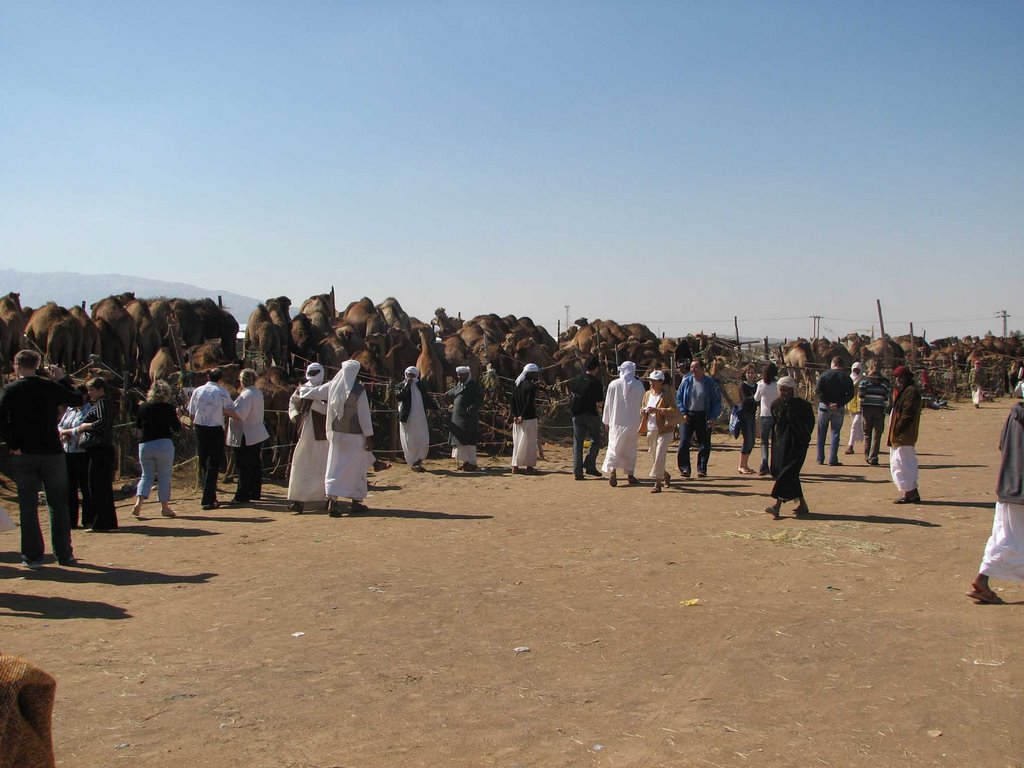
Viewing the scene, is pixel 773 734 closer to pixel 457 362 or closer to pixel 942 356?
pixel 457 362

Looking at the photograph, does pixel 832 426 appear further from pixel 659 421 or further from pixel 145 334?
pixel 145 334

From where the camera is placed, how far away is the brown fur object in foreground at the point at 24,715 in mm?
2748

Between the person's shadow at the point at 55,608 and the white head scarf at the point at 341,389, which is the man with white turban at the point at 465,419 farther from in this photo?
the person's shadow at the point at 55,608

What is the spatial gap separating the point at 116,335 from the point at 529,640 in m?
15.4

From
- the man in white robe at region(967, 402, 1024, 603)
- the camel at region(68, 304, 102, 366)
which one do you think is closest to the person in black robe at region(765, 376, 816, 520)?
the man in white robe at region(967, 402, 1024, 603)

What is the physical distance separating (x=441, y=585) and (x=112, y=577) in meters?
2.76

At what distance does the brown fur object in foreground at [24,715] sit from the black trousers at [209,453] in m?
8.57

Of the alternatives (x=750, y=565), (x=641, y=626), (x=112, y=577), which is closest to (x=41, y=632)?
(x=112, y=577)

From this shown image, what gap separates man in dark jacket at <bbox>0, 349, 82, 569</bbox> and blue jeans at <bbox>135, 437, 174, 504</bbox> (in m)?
2.23

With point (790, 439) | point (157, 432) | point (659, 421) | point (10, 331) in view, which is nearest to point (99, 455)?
point (157, 432)

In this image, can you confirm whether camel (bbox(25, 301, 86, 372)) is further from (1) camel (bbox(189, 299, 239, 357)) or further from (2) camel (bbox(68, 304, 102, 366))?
(1) camel (bbox(189, 299, 239, 357))

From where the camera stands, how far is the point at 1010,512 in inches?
258

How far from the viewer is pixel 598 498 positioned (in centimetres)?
1184

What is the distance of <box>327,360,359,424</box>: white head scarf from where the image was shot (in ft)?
34.7
